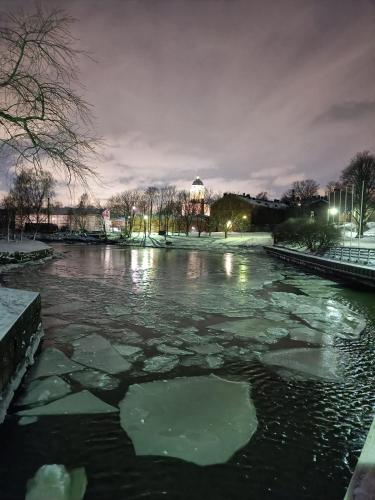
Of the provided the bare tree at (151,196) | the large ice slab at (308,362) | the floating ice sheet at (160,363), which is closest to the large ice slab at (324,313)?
the large ice slab at (308,362)

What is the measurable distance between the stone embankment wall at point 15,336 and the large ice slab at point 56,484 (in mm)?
1220

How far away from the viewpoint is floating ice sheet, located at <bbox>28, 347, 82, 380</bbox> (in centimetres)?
573

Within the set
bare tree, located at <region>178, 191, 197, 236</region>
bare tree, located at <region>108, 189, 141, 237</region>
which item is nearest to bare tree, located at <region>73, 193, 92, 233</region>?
A: bare tree, located at <region>108, 189, 141, 237</region>

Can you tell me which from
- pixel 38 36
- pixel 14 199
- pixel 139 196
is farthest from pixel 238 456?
pixel 139 196

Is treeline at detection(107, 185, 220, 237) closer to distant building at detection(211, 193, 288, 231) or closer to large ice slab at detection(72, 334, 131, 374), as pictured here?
distant building at detection(211, 193, 288, 231)

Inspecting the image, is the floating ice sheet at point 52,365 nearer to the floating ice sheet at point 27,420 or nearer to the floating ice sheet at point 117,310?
the floating ice sheet at point 27,420

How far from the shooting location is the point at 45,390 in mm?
5117

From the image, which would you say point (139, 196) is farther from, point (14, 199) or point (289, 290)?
point (289, 290)

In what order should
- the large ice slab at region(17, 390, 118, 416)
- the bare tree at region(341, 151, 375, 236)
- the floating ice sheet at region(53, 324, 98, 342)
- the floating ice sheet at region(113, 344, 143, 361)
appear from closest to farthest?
1. the large ice slab at region(17, 390, 118, 416)
2. the floating ice sheet at region(113, 344, 143, 361)
3. the floating ice sheet at region(53, 324, 98, 342)
4. the bare tree at region(341, 151, 375, 236)

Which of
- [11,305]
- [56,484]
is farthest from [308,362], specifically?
[11,305]

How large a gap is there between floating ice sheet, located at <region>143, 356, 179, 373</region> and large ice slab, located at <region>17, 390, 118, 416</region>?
51.7 inches

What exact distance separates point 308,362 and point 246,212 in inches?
3147

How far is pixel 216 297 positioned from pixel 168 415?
8.72 meters

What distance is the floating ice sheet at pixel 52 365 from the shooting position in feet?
18.8
